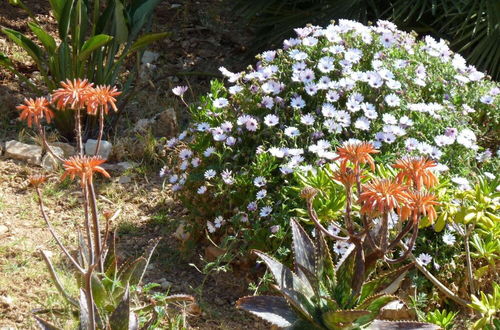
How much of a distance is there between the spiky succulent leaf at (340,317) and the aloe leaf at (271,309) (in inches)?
5.3

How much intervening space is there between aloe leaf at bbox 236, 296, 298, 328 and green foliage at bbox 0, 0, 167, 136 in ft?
6.73

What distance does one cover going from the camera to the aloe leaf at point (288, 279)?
2549mm

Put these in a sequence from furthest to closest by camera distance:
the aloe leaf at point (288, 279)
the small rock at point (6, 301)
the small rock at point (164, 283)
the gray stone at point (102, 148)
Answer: the gray stone at point (102, 148)
the small rock at point (164, 283)
the small rock at point (6, 301)
the aloe leaf at point (288, 279)

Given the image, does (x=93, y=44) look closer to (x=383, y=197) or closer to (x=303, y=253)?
(x=303, y=253)

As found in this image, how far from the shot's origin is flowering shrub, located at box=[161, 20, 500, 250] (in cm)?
329

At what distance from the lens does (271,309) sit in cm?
260

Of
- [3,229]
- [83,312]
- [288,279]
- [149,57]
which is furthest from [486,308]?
[149,57]

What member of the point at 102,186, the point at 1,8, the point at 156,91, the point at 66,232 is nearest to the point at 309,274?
the point at 66,232

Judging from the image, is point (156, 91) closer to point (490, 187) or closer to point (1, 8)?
point (1, 8)

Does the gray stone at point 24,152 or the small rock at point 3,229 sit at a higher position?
the gray stone at point 24,152

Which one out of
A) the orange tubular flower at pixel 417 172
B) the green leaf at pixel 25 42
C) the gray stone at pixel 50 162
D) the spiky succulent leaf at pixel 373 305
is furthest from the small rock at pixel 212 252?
the green leaf at pixel 25 42

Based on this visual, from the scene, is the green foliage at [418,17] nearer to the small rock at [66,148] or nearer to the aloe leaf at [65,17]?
the aloe leaf at [65,17]

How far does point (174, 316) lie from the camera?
3.09 meters

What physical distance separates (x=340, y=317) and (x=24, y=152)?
2438mm
